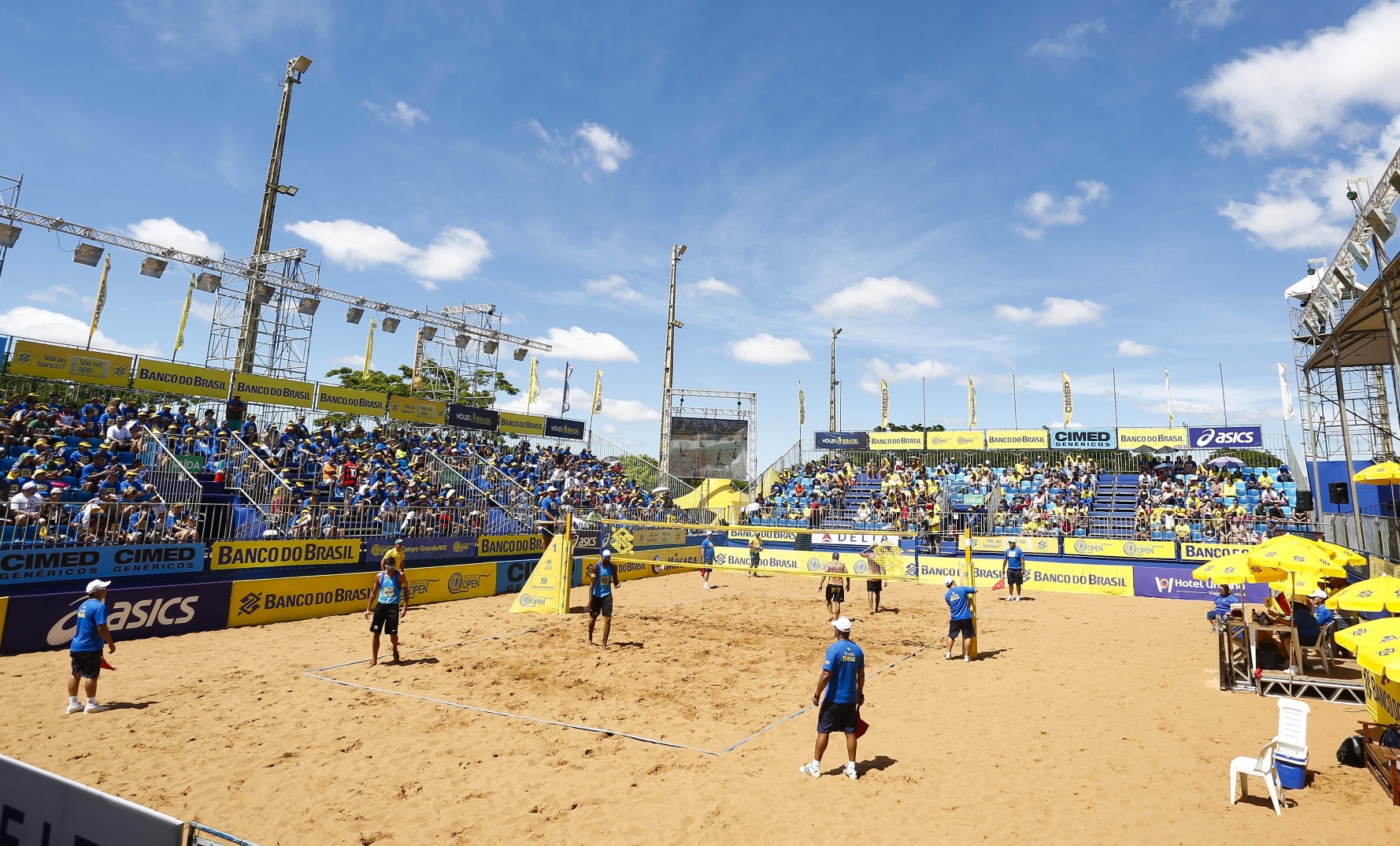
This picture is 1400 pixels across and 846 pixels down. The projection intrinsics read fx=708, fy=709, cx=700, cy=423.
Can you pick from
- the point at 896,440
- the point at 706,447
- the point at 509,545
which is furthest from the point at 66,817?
the point at 896,440

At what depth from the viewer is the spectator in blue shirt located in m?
7.65

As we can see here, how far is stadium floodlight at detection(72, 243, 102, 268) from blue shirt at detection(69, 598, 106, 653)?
22719mm

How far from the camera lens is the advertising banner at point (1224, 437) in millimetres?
36156

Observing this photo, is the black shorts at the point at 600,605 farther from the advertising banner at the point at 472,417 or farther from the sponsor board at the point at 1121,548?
the advertising banner at the point at 472,417

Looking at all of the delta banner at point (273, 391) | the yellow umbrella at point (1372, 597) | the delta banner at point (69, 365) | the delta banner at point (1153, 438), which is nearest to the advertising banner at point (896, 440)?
the delta banner at point (1153, 438)

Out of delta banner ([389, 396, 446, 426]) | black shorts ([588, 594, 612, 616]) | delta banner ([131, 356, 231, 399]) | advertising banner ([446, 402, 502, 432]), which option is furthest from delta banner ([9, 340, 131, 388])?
black shorts ([588, 594, 612, 616])

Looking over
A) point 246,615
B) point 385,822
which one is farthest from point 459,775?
point 246,615

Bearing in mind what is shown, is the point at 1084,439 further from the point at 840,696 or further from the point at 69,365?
the point at 69,365

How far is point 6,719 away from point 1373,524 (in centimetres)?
2748

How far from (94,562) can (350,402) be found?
16.4 metres

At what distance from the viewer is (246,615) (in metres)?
15.6

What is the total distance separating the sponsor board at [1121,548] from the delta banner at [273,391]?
3095 centimetres

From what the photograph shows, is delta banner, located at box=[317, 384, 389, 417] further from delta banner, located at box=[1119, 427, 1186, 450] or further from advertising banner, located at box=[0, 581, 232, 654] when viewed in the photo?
delta banner, located at box=[1119, 427, 1186, 450]

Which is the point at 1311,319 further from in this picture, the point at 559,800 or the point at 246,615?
the point at 246,615
